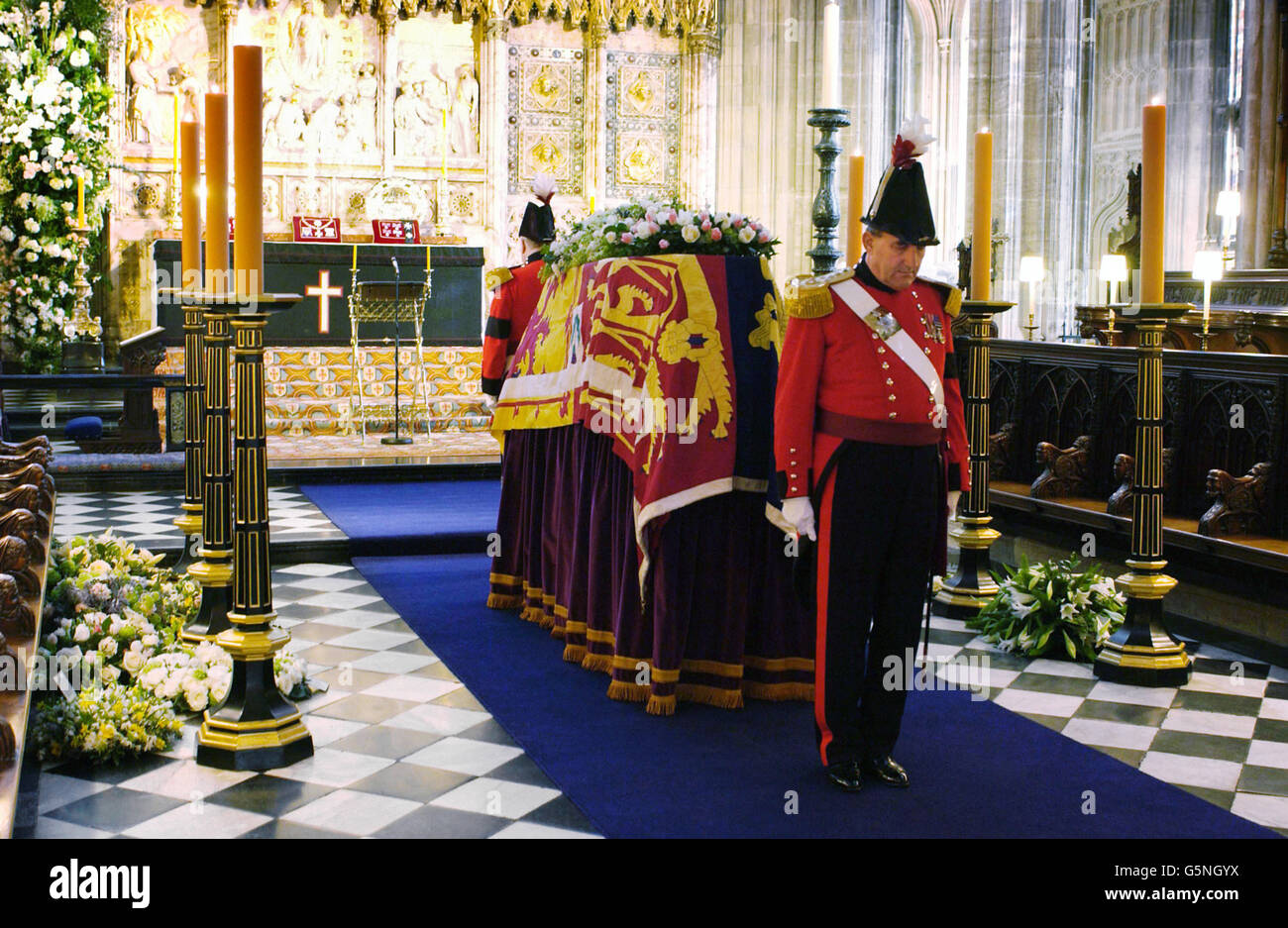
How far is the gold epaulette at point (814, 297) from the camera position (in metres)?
3.73

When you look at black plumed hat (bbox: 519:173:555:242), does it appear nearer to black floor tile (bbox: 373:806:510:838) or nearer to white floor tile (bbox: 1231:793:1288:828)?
black floor tile (bbox: 373:806:510:838)

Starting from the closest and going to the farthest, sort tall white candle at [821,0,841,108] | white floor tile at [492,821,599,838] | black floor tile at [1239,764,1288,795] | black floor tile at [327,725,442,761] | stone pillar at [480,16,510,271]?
white floor tile at [492,821,599,838] → black floor tile at [1239,764,1288,795] → black floor tile at [327,725,442,761] → tall white candle at [821,0,841,108] → stone pillar at [480,16,510,271]

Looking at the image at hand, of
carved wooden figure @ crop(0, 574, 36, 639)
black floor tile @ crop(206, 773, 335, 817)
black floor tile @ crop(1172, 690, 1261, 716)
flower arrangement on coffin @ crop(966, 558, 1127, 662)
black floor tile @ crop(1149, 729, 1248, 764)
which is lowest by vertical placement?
black floor tile @ crop(1149, 729, 1248, 764)

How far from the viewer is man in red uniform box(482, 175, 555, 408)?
5.97 m

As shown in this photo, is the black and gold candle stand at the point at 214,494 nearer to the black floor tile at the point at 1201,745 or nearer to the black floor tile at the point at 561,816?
the black floor tile at the point at 561,816

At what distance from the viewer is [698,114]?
A: 15180 millimetres

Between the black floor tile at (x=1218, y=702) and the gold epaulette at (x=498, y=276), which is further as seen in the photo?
the gold epaulette at (x=498, y=276)

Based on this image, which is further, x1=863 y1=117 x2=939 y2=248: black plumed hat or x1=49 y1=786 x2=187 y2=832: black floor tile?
x1=863 y1=117 x2=939 y2=248: black plumed hat

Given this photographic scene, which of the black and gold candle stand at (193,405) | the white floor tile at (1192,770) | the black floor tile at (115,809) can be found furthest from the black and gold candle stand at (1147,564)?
the black and gold candle stand at (193,405)

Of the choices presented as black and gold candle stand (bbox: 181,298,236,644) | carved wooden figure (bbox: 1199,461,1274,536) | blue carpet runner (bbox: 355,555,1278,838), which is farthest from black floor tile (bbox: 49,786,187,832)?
carved wooden figure (bbox: 1199,461,1274,536)

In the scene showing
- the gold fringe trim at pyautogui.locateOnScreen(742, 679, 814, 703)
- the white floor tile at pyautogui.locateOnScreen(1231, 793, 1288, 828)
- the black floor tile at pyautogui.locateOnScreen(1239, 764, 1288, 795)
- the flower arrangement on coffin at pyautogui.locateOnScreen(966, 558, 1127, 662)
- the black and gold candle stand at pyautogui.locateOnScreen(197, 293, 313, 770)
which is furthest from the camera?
the flower arrangement on coffin at pyautogui.locateOnScreen(966, 558, 1127, 662)

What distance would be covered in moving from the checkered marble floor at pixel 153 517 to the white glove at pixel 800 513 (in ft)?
13.0

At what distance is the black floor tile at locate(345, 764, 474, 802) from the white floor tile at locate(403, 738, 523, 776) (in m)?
0.04

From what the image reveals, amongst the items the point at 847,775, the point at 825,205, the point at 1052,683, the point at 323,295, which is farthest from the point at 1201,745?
the point at 323,295
